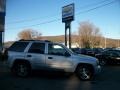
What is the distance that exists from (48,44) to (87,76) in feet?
8.11

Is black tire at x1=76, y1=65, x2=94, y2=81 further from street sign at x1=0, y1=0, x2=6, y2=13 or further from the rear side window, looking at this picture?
street sign at x1=0, y1=0, x2=6, y2=13

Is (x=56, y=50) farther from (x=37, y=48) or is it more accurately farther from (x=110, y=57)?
(x=110, y=57)

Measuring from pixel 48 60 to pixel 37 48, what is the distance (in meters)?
0.87

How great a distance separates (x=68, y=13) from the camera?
36.3 m

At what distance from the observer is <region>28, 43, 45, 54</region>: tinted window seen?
14622 millimetres

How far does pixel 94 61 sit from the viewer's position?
14578 millimetres

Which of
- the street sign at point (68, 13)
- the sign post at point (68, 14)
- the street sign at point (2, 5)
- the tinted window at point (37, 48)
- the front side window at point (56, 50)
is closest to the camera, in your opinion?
the front side window at point (56, 50)

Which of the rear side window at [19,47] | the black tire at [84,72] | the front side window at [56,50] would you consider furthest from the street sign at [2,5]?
the black tire at [84,72]

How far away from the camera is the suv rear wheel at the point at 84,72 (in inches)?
572

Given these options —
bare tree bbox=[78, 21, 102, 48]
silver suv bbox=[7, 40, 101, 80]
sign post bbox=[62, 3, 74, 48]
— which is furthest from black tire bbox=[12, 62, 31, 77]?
bare tree bbox=[78, 21, 102, 48]

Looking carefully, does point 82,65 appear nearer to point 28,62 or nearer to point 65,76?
point 65,76

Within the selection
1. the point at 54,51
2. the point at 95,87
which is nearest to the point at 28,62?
the point at 54,51

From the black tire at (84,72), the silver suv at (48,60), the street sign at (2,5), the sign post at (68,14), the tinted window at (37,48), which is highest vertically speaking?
the street sign at (2,5)

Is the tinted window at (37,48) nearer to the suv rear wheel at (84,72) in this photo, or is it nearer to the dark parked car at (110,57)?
the suv rear wheel at (84,72)
